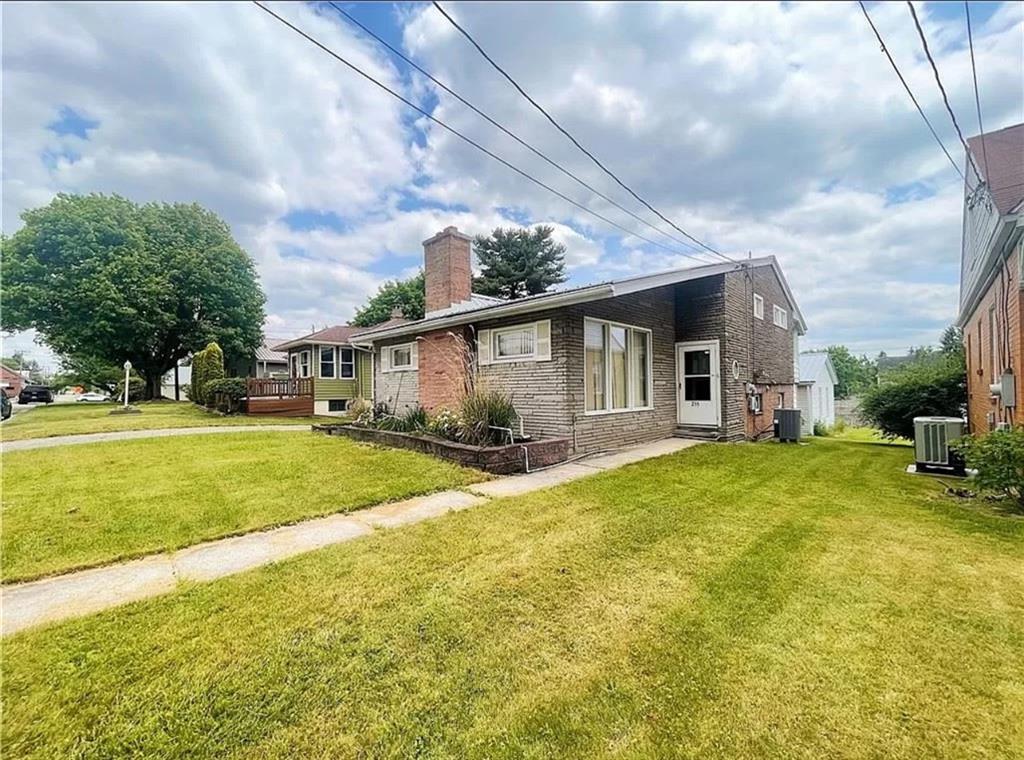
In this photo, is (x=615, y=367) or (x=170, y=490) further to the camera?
(x=615, y=367)

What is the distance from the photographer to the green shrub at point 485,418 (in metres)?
8.20

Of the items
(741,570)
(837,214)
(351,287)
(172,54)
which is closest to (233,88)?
(172,54)

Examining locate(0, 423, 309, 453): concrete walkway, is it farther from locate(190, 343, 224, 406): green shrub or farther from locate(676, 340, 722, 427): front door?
locate(676, 340, 722, 427): front door

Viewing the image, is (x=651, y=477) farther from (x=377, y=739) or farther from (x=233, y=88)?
(x=233, y=88)

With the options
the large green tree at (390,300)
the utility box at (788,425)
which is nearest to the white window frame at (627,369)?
the utility box at (788,425)

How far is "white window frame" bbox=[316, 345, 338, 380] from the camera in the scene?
21891mm

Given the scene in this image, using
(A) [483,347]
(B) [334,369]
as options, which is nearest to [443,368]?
(A) [483,347]

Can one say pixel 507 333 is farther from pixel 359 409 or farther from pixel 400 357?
pixel 359 409

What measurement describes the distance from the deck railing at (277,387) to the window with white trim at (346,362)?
12.8 feet

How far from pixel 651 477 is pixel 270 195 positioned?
8.73m

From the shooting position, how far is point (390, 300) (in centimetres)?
3450

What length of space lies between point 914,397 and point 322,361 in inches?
864

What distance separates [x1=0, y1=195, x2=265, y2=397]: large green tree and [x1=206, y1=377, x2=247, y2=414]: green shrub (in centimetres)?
937

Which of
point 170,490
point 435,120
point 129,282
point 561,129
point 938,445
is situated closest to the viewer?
point 170,490
